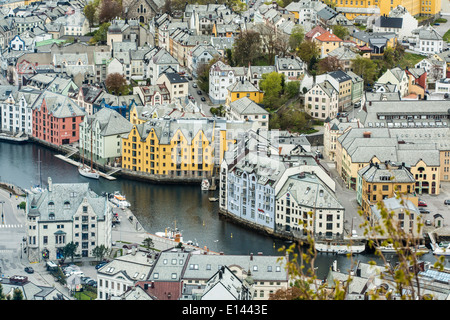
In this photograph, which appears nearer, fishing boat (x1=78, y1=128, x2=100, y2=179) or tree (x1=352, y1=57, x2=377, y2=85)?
fishing boat (x1=78, y1=128, x2=100, y2=179)

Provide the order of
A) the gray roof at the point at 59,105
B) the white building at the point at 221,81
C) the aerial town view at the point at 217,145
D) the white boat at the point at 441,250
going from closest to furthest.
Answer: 1. the aerial town view at the point at 217,145
2. the white boat at the point at 441,250
3. the gray roof at the point at 59,105
4. the white building at the point at 221,81

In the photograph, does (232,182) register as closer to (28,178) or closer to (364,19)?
(28,178)

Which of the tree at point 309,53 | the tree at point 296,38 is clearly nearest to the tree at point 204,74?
the tree at point 296,38

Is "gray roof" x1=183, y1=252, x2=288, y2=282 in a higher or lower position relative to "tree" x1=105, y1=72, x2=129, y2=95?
lower

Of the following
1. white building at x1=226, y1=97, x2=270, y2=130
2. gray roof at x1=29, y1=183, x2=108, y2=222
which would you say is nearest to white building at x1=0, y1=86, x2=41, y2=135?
white building at x1=226, y1=97, x2=270, y2=130

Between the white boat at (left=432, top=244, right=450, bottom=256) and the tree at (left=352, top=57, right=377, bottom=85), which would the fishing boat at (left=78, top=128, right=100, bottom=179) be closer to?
the white boat at (left=432, top=244, right=450, bottom=256)

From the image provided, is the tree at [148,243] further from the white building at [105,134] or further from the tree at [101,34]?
the tree at [101,34]
